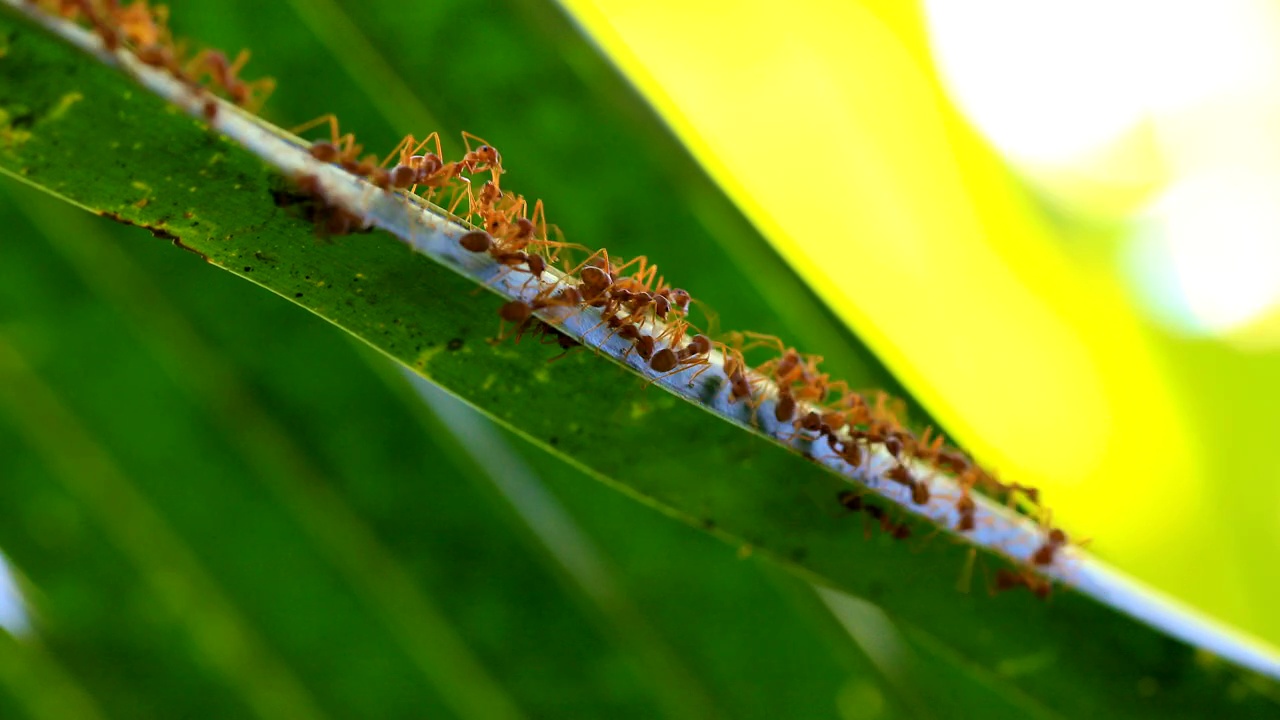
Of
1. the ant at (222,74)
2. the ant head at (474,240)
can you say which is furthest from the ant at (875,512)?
the ant at (222,74)

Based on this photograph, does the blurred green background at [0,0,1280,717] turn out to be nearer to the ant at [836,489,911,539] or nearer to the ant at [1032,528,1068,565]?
the ant at [1032,528,1068,565]

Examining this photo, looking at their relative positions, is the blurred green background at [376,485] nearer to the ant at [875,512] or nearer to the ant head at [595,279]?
the ant at [875,512]

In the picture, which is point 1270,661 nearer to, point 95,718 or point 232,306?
point 232,306

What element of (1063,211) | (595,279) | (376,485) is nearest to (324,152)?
(595,279)

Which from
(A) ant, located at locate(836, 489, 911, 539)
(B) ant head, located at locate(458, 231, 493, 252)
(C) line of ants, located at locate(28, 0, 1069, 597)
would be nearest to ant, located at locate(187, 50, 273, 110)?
(C) line of ants, located at locate(28, 0, 1069, 597)

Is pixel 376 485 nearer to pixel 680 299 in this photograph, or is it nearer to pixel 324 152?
pixel 680 299

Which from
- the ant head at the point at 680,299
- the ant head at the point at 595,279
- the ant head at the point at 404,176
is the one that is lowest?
the ant head at the point at 404,176

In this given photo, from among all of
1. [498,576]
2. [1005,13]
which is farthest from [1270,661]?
[1005,13]
